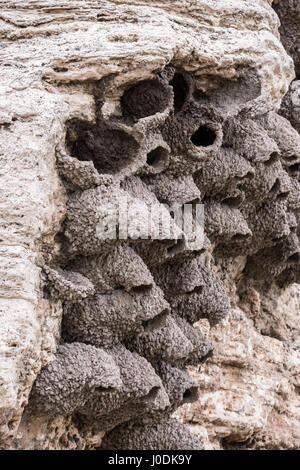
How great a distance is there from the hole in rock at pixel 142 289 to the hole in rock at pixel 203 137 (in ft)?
1.36

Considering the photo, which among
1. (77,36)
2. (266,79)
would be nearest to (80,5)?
(77,36)

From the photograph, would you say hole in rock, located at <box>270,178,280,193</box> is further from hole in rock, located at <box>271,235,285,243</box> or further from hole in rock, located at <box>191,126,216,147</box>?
hole in rock, located at <box>191,126,216,147</box>

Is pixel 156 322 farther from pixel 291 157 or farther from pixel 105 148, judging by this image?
pixel 291 157

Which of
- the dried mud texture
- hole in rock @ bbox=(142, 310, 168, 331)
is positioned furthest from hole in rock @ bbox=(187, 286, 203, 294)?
hole in rock @ bbox=(142, 310, 168, 331)

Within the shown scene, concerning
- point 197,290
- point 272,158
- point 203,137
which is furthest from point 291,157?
point 197,290

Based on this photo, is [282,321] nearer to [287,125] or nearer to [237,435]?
[237,435]

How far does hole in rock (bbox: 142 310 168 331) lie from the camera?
194 centimetres

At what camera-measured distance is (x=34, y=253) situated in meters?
1.71

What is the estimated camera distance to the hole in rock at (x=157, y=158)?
2.03 metres

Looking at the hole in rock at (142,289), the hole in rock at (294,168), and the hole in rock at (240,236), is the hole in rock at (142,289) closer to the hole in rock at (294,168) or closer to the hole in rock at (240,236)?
the hole in rock at (240,236)

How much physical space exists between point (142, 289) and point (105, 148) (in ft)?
0.96

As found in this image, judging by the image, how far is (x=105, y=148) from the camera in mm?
1923

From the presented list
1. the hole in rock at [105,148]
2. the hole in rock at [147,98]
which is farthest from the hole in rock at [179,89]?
the hole in rock at [105,148]

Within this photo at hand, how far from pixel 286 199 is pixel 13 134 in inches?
38.2
